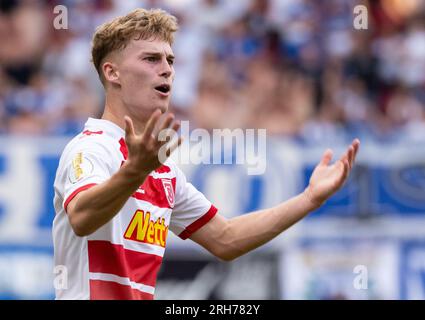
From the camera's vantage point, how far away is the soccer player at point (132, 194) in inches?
185

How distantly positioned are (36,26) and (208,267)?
4.34 meters

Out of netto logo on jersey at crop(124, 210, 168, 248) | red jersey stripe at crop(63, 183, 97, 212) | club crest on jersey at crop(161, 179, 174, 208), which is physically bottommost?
netto logo on jersey at crop(124, 210, 168, 248)

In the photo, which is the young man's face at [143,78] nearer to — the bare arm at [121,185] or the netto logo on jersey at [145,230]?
the netto logo on jersey at [145,230]

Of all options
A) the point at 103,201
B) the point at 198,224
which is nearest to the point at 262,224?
the point at 198,224

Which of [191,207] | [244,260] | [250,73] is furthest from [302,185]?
[191,207]

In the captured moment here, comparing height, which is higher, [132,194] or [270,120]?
[270,120]

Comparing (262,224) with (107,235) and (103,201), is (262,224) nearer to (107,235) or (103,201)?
(107,235)

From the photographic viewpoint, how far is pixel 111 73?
5.65 meters

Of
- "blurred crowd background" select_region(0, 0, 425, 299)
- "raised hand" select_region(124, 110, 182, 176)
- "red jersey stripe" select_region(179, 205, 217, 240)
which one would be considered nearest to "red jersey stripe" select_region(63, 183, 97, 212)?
"raised hand" select_region(124, 110, 182, 176)

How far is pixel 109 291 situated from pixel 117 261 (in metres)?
0.16

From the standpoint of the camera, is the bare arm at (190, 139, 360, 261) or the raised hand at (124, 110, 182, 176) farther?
the bare arm at (190, 139, 360, 261)

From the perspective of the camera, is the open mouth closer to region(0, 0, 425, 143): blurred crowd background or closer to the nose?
the nose

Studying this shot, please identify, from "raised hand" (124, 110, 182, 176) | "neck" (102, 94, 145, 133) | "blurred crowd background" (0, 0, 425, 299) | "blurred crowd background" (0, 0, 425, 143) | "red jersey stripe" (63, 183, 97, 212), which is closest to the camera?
"raised hand" (124, 110, 182, 176)

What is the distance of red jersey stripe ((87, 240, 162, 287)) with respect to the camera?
16.9 feet
